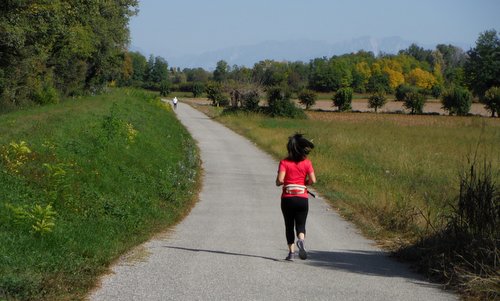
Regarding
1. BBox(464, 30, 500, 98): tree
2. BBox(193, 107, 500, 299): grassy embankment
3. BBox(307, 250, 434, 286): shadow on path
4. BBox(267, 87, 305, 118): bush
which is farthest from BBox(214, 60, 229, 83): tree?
BBox(307, 250, 434, 286): shadow on path

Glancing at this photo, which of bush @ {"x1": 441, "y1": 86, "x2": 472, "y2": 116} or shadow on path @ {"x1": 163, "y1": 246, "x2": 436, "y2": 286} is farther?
bush @ {"x1": 441, "y1": 86, "x2": 472, "y2": 116}

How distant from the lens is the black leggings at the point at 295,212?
9.08 meters

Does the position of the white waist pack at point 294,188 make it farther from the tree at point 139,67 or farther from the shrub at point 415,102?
the tree at point 139,67

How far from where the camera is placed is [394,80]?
179 metres

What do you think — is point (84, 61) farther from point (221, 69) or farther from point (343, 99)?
point (221, 69)

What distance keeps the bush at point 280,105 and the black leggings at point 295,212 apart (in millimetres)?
58652

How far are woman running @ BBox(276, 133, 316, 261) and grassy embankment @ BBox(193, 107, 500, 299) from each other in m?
1.76

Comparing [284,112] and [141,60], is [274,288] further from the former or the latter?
[141,60]

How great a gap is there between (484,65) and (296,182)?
120230mm

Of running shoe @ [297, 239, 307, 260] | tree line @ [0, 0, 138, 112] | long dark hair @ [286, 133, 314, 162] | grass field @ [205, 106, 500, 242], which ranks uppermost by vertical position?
→ tree line @ [0, 0, 138, 112]

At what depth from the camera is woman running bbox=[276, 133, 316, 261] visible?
909 cm

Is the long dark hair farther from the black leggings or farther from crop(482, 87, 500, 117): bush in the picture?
crop(482, 87, 500, 117): bush

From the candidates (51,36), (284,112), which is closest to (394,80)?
(284,112)

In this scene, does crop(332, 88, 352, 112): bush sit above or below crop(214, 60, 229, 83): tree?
below
